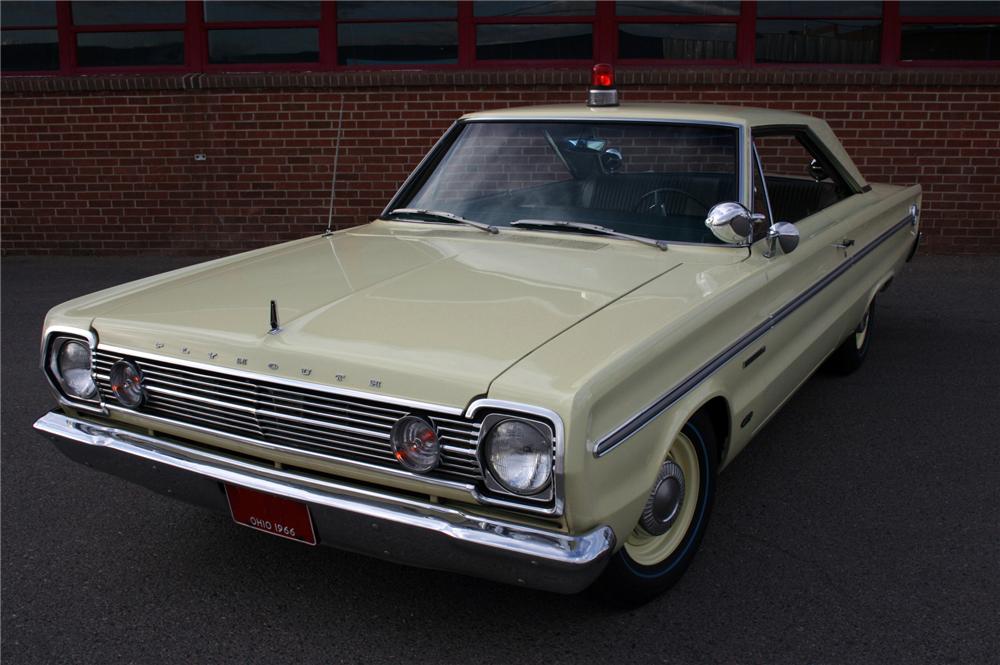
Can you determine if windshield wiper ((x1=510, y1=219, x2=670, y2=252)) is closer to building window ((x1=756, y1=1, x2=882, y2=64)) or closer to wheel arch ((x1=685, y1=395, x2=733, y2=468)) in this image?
wheel arch ((x1=685, y1=395, x2=733, y2=468))

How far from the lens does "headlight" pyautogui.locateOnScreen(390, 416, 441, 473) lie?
8.06 feet

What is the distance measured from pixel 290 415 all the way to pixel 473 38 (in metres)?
6.58

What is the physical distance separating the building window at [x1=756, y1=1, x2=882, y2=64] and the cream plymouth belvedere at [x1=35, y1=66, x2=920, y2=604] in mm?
4550

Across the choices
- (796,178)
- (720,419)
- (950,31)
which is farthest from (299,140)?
Result: (720,419)

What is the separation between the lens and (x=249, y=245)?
29.4ft

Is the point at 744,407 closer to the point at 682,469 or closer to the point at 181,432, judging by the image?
the point at 682,469

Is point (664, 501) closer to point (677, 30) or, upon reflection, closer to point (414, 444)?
point (414, 444)

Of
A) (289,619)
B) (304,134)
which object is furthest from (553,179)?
(304,134)

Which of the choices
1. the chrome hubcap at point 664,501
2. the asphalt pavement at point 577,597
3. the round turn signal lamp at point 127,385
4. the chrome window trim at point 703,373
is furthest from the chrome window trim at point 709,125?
the round turn signal lamp at point 127,385

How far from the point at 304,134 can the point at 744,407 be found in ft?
21.0

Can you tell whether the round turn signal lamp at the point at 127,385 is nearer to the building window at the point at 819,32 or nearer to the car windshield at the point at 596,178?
the car windshield at the point at 596,178

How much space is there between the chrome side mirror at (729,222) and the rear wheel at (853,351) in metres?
1.97

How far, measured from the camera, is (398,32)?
8641 mm

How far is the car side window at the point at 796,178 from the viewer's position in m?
4.07
